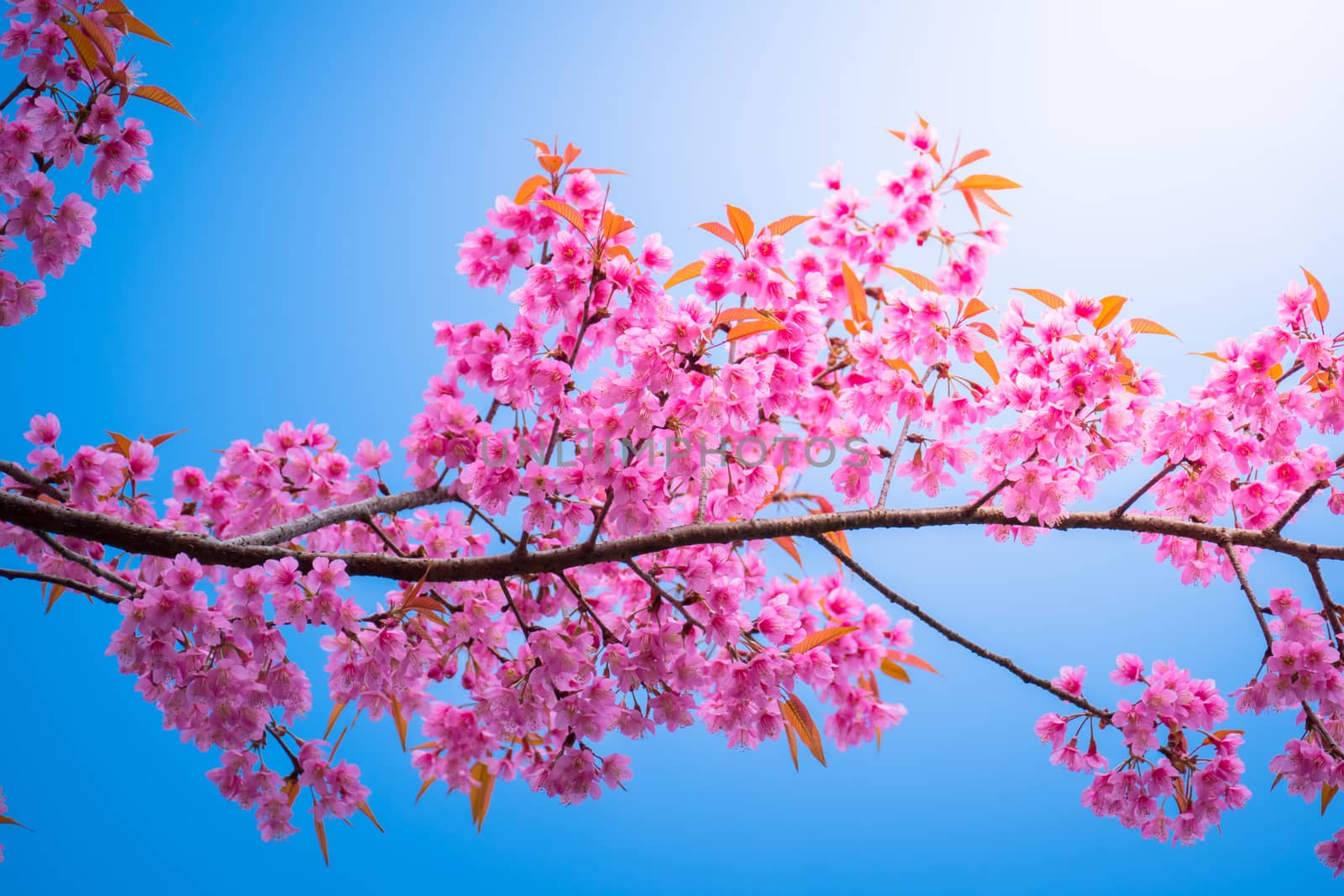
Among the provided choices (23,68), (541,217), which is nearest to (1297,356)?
(541,217)

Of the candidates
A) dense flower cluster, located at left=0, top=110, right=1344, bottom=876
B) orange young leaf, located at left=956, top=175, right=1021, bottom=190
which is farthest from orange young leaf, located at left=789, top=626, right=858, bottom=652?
orange young leaf, located at left=956, top=175, right=1021, bottom=190

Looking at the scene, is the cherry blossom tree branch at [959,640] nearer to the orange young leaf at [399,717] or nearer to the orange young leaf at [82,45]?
the orange young leaf at [399,717]

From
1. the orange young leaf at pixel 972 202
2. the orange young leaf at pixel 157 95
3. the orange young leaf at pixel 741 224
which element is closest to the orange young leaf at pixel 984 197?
the orange young leaf at pixel 972 202

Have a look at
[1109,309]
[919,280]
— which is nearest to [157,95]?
[919,280]

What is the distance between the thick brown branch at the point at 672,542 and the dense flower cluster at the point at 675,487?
0.02m

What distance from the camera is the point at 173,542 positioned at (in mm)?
1253

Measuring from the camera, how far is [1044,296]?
144 centimetres

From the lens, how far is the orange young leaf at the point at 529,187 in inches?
58.6

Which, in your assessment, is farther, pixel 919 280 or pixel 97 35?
pixel 919 280

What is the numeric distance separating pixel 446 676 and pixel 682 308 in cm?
95

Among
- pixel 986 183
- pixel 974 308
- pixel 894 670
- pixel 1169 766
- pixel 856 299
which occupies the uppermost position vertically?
pixel 986 183

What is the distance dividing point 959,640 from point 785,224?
71 cm

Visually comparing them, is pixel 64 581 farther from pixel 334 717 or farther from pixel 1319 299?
pixel 1319 299

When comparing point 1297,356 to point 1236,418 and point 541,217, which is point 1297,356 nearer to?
point 1236,418
